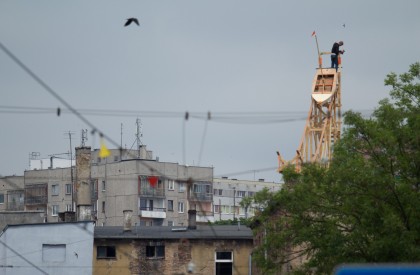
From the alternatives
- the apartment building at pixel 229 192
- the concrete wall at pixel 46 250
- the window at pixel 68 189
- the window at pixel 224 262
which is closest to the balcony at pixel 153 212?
the window at pixel 68 189

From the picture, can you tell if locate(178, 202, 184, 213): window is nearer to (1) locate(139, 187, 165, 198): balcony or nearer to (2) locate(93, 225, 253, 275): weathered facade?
(1) locate(139, 187, 165, 198): balcony

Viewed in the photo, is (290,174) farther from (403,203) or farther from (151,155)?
(151,155)

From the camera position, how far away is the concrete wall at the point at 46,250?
220 ft

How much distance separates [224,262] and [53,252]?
30.8ft

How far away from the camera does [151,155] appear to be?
14950 centimetres

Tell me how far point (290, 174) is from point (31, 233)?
1080 inches

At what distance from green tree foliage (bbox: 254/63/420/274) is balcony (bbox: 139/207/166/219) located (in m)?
98.6

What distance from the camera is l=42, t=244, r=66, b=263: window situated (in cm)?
6744

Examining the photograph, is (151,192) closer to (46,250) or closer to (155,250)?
(155,250)

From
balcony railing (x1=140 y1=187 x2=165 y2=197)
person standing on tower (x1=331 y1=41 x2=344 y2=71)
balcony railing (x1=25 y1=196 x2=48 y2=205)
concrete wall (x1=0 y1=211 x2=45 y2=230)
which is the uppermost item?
person standing on tower (x1=331 y1=41 x2=344 y2=71)

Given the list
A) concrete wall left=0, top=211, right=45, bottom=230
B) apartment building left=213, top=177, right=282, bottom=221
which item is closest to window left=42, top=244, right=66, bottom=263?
concrete wall left=0, top=211, right=45, bottom=230

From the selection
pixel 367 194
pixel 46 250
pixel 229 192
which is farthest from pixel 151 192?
pixel 367 194

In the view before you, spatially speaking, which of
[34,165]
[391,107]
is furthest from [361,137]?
[34,165]

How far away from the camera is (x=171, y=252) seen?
224ft
